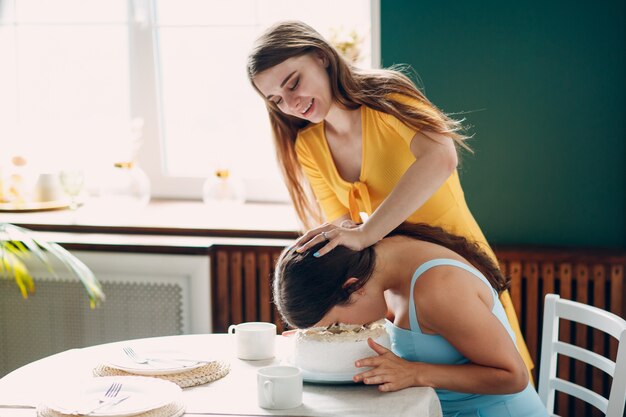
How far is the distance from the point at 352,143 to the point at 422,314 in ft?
2.20

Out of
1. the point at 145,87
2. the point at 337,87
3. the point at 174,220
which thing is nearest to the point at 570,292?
the point at 337,87

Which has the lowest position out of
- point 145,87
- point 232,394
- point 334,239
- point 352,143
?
point 232,394

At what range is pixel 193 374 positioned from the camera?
160cm

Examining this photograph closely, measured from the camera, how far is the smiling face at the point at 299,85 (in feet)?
6.27

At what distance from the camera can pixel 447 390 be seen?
5.27 ft

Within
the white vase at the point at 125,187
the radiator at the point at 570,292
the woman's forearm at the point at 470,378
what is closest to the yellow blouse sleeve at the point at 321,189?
the radiator at the point at 570,292

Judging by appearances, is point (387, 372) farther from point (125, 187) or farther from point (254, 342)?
point (125, 187)

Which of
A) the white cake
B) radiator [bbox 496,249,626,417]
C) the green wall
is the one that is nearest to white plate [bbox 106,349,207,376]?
the white cake

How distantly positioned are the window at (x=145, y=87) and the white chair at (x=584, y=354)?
147 centimetres

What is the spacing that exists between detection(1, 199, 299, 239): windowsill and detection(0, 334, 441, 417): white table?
1.12 metres

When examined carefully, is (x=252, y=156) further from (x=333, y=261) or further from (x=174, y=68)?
(x=333, y=261)

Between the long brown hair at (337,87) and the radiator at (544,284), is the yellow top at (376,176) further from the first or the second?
the radiator at (544,284)

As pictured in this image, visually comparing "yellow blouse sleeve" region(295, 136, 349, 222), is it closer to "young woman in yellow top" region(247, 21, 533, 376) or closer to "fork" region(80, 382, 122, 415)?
"young woman in yellow top" region(247, 21, 533, 376)

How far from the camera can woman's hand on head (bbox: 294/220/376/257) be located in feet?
5.32
